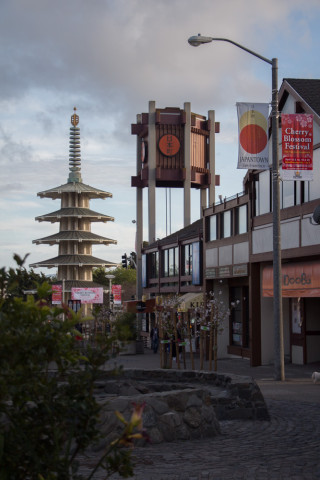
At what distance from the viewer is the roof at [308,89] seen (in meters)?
25.9

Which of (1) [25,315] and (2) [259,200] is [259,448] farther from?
(2) [259,200]

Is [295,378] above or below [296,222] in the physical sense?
below

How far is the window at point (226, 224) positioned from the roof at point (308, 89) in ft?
26.1

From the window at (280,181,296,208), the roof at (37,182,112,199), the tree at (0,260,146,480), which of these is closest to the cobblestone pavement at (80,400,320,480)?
the tree at (0,260,146,480)

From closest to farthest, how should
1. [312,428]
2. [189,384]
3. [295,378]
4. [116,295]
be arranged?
1. [312,428]
2. [189,384]
3. [295,378]
4. [116,295]

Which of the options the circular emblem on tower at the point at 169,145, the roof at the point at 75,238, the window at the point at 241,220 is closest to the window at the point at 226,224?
the window at the point at 241,220

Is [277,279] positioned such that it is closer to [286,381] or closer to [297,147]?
[286,381]

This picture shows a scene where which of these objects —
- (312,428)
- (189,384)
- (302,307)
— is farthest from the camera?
(302,307)

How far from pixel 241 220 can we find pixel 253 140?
10555 mm

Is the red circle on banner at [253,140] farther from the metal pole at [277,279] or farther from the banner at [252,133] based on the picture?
the metal pole at [277,279]

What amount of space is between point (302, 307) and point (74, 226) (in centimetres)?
6565

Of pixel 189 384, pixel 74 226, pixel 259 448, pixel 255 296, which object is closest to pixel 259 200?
pixel 255 296

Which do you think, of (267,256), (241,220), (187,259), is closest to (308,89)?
(267,256)

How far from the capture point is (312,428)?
39.6 ft
